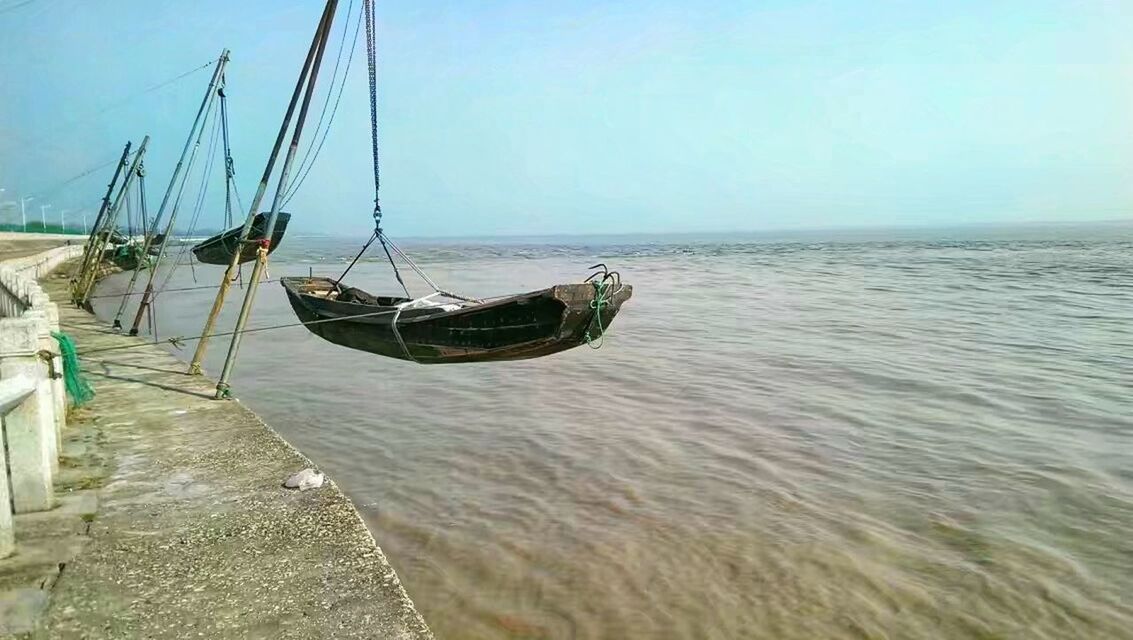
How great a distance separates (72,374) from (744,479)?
19.8 ft

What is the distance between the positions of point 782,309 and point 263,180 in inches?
593

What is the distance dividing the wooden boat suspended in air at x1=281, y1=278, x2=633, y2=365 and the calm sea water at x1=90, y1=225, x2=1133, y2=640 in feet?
3.33

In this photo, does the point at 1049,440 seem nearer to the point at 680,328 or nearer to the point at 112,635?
the point at 112,635

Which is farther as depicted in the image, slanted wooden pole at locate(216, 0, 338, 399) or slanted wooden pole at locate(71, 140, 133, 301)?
slanted wooden pole at locate(71, 140, 133, 301)

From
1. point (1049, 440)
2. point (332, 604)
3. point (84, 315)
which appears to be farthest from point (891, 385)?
point (84, 315)

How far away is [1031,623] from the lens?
4.46m

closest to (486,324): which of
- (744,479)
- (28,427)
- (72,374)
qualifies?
(744,479)

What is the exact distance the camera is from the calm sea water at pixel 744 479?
464 cm

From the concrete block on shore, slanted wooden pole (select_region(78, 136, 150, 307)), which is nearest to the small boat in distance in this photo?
slanted wooden pole (select_region(78, 136, 150, 307))

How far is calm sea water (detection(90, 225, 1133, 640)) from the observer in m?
4.64

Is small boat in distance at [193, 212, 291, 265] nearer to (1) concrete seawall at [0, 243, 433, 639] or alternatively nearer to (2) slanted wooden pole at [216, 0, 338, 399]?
(2) slanted wooden pole at [216, 0, 338, 399]

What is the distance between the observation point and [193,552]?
3938 mm

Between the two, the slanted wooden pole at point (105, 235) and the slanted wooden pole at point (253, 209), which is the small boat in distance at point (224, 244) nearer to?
the slanted wooden pole at point (105, 235)

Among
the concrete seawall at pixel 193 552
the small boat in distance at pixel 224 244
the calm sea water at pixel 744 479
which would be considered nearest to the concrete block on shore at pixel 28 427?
the concrete seawall at pixel 193 552
